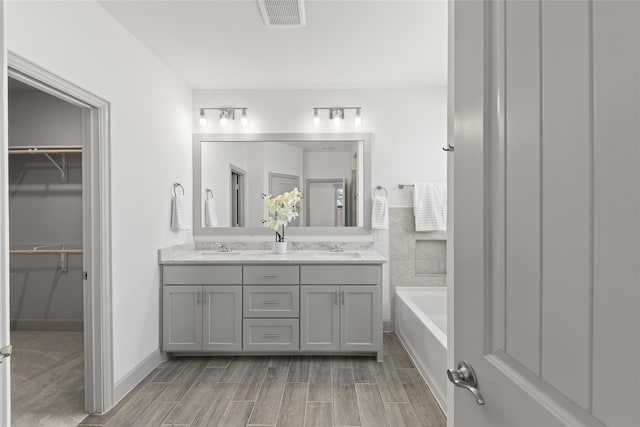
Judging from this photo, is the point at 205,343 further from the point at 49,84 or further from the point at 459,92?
the point at 459,92

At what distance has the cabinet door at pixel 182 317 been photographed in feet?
9.65

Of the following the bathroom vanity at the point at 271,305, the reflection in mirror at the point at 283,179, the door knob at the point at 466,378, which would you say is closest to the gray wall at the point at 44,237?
the reflection in mirror at the point at 283,179

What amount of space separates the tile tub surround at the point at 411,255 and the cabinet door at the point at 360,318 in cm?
72

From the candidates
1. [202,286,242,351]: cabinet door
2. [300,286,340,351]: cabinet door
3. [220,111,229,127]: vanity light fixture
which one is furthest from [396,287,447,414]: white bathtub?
[220,111,229,127]: vanity light fixture

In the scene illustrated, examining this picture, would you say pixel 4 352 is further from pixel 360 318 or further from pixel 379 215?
pixel 379 215

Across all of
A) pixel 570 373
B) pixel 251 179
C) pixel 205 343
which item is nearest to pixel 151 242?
pixel 205 343

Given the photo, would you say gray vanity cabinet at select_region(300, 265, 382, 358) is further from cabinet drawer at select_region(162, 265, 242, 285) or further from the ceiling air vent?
the ceiling air vent

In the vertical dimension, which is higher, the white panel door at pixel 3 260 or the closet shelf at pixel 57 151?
the closet shelf at pixel 57 151

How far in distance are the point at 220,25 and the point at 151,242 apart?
1.67 m

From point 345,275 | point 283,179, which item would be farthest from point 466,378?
point 283,179

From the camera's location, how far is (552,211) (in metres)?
0.54

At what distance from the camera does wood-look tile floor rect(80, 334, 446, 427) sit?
211 centimetres

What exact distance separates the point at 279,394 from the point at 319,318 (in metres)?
0.71

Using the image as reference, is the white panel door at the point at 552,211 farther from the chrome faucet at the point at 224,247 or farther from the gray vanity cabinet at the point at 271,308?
the chrome faucet at the point at 224,247
